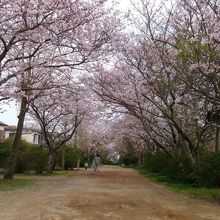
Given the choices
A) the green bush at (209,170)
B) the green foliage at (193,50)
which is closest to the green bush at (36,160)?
the green bush at (209,170)

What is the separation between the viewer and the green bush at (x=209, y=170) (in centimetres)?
1883

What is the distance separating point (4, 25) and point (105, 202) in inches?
281

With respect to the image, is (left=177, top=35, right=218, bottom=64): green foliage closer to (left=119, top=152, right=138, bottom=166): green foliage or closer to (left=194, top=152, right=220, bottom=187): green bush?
(left=194, top=152, right=220, bottom=187): green bush

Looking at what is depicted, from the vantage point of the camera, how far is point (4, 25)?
15.0 meters

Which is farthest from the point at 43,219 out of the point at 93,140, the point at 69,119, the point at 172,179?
the point at 93,140

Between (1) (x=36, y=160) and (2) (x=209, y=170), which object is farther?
(1) (x=36, y=160)

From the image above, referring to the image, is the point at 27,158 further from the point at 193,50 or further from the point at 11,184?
the point at 193,50

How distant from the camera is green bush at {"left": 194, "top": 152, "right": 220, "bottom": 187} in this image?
18828 mm

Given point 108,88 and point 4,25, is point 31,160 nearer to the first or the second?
point 108,88

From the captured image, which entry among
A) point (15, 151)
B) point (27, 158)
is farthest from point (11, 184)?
point (27, 158)

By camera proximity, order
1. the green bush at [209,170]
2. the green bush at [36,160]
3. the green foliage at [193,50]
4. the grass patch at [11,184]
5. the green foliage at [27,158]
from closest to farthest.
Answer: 1. the green foliage at [193,50]
2. the grass patch at [11,184]
3. the green bush at [209,170]
4. the green foliage at [27,158]
5. the green bush at [36,160]

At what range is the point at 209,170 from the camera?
19.0 m

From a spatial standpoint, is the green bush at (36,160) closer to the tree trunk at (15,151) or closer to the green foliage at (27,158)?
the green foliage at (27,158)

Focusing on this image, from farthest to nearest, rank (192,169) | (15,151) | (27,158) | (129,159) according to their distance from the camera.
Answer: (129,159)
(27,158)
(15,151)
(192,169)
